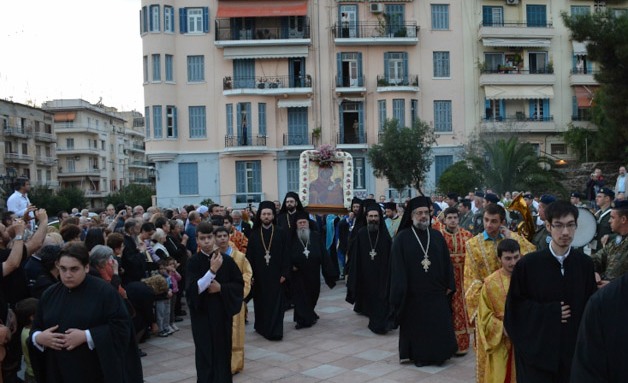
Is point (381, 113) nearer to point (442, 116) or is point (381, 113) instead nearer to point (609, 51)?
point (442, 116)

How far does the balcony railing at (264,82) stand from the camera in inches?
1303

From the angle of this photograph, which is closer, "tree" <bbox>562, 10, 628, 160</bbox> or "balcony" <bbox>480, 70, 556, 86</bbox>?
"tree" <bbox>562, 10, 628, 160</bbox>

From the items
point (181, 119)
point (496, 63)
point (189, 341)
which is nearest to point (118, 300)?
point (189, 341)

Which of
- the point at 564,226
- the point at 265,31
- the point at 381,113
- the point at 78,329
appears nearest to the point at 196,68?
the point at 265,31

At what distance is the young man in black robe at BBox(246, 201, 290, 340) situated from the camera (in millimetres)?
8945

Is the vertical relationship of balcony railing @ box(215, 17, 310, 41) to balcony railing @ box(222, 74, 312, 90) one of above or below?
above

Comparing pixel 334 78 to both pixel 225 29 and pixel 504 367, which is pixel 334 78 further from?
pixel 504 367

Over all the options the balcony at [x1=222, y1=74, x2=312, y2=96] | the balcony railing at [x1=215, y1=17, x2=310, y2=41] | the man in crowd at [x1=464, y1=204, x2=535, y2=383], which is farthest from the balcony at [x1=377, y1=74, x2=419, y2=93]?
the man in crowd at [x1=464, y1=204, x2=535, y2=383]

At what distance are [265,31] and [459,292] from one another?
90.9 ft

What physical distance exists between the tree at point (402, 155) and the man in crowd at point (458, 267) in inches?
800

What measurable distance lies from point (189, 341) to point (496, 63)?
95.1 feet

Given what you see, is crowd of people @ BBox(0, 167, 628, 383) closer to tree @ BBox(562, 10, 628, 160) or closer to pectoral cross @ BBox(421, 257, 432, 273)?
pectoral cross @ BBox(421, 257, 432, 273)

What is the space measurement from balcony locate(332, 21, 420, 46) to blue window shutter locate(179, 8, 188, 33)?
7746 mm

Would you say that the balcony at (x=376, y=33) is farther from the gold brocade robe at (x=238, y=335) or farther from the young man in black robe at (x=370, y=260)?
the gold brocade robe at (x=238, y=335)
